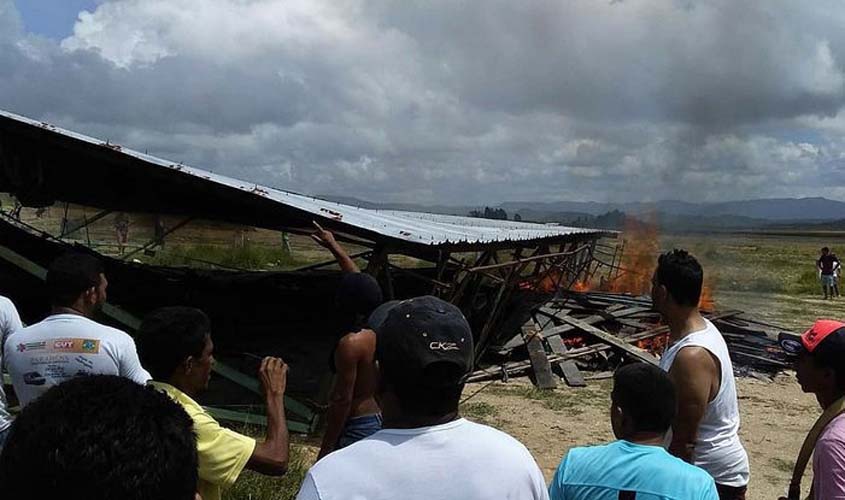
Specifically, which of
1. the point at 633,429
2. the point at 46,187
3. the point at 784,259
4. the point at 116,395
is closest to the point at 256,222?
the point at 46,187

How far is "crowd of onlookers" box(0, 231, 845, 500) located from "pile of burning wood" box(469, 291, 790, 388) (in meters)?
8.68

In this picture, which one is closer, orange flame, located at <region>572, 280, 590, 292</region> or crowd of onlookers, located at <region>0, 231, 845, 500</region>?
crowd of onlookers, located at <region>0, 231, 845, 500</region>

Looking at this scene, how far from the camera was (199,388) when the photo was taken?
9.47 ft

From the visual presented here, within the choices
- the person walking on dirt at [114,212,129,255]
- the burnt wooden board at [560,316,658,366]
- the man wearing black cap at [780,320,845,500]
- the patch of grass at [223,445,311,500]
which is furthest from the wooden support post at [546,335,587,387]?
the man wearing black cap at [780,320,845,500]

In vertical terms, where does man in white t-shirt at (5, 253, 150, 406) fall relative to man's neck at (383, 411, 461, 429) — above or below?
below

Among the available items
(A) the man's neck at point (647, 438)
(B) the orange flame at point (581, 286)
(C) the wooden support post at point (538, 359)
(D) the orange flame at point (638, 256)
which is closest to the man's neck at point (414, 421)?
(A) the man's neck at point (647, 438)

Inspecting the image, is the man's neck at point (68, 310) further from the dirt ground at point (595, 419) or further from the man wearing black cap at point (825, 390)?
the dirt ground at point (595, 419)

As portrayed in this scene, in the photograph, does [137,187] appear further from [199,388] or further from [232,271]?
[199,388]

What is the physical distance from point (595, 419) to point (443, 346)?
29.3 ft

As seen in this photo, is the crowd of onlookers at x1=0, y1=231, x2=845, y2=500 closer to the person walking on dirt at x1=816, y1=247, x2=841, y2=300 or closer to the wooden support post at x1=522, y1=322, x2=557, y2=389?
the wooden support post at x1=522, y1=322, x2=557, y2=389

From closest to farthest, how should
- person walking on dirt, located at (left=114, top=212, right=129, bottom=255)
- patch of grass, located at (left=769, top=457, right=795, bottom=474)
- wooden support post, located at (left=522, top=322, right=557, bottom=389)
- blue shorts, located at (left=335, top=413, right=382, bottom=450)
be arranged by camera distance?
blue shorts, located at (left=335, top=413, right=382, bottom=450) < patch of grass, located at (left=769, top=457, right=795, bottom=474) < person walking on dirt, located at (left=114, top=212, right=129, bottom=255) < wooden support post, located at (left=522, top=322, right=557, bottom=389)

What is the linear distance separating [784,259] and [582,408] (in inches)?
2228

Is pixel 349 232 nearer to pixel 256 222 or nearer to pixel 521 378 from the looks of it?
pixel 256 222

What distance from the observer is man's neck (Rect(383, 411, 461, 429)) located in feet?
6.23
